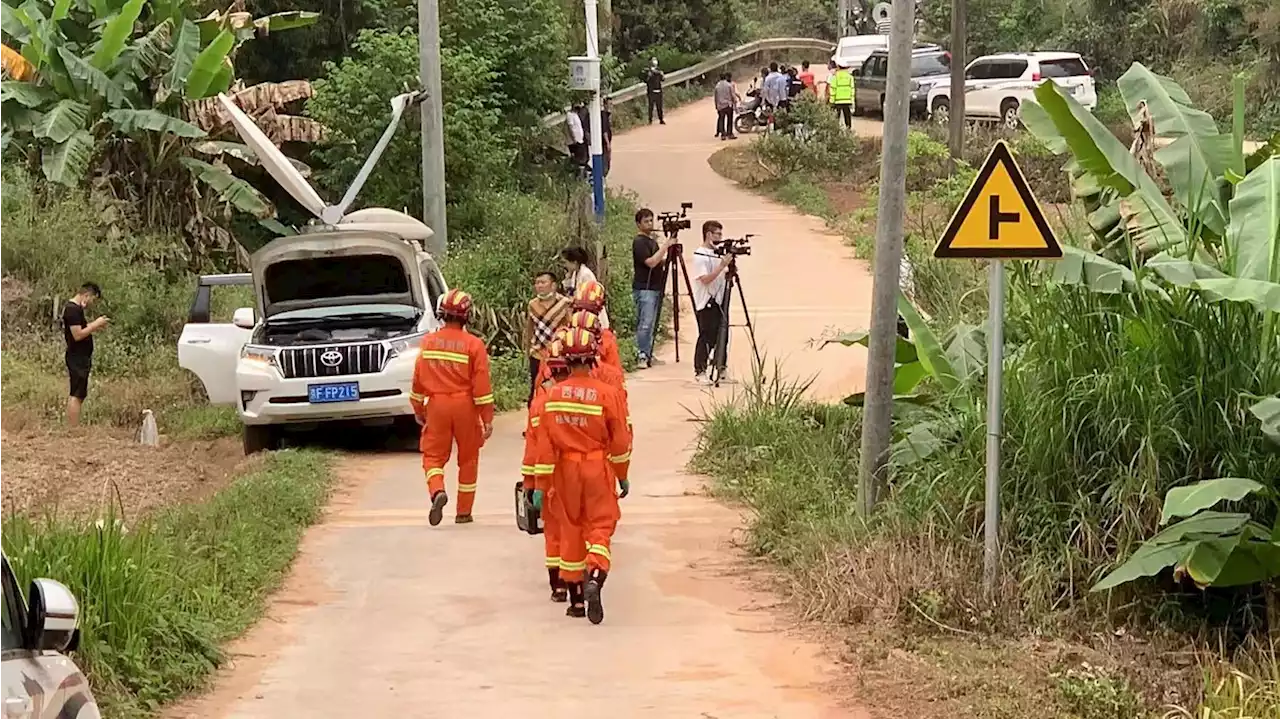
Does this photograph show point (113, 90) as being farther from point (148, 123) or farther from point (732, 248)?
point (732, 248)

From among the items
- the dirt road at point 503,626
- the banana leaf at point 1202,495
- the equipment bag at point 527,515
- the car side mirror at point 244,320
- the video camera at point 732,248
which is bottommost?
the dirt road at point 503,626

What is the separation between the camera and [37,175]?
71.8 ft

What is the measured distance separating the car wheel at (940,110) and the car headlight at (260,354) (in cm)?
2323

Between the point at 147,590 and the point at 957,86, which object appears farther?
the point at 957,86

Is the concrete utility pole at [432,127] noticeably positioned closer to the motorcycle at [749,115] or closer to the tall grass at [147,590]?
the tall grass at [147,590]

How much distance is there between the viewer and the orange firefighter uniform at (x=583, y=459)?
8.64 meters

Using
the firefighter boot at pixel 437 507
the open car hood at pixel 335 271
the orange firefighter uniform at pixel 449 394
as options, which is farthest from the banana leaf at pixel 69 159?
the firefighter boot at pixel 437 507

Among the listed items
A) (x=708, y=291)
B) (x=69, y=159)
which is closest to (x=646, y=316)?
(x=708, y=291)

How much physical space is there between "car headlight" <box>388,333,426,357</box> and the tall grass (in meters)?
4.46

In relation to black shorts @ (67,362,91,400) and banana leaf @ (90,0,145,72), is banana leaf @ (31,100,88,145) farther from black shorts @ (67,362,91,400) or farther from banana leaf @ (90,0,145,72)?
black shorts @ (67,362,91,400)

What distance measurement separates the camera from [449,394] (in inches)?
423

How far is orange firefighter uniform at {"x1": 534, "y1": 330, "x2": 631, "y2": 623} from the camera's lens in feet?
28.3

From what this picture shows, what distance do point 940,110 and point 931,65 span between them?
260 centimetres

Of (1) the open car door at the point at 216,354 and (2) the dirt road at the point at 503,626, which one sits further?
(1) the open car door at the point at 216,354
